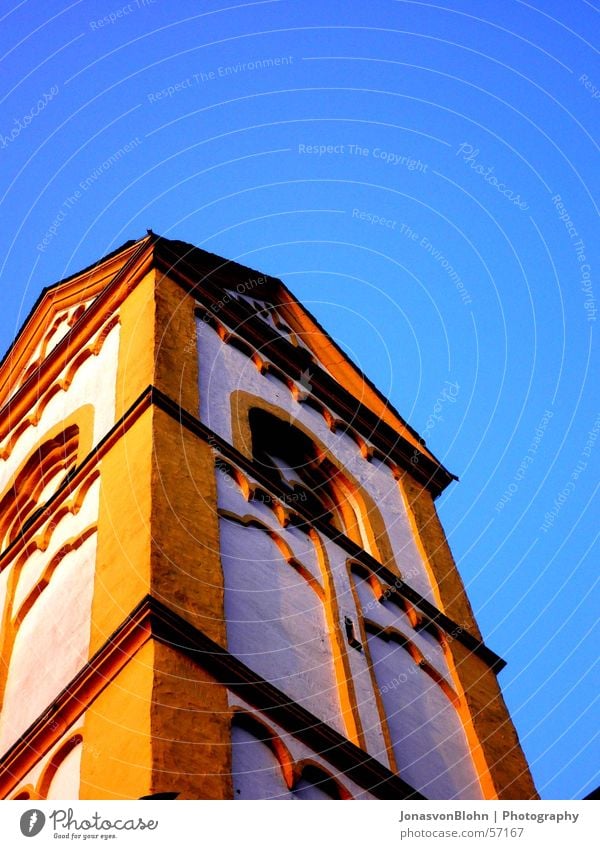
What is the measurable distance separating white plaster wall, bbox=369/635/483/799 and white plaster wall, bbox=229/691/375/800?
1444 millimetres

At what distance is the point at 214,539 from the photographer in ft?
41.6

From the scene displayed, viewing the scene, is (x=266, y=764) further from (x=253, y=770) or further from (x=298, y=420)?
(x=298, y=420)

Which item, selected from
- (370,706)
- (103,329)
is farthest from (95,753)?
(103,329)

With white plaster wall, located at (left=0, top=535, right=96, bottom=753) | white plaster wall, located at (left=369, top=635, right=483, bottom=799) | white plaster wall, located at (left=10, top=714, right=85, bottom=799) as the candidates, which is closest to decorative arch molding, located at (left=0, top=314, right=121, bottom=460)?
white plaster wall, located at (left=0, top=535, right=96, bottom=753)

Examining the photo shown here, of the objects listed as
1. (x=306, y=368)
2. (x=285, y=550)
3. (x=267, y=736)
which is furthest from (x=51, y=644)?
(x=306, y=368)

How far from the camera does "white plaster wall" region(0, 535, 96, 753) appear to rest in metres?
12.1

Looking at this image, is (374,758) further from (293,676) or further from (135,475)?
(135,475)

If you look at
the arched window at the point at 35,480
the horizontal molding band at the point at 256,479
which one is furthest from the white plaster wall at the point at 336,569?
the arched window at the point at 35,480

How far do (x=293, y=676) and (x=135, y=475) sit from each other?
2.44 meters

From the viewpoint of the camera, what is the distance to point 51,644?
1280cm

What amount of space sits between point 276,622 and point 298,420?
5.40 meters

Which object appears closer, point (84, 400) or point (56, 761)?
point (56, 761)
